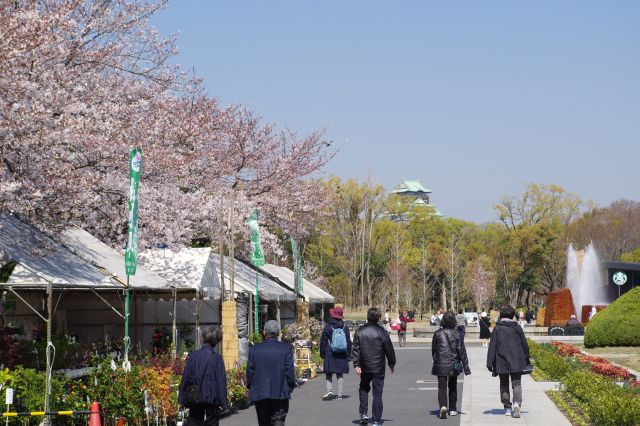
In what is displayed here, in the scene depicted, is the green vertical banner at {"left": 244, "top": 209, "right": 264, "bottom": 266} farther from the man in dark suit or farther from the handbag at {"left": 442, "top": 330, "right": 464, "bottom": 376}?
the man in dark suit

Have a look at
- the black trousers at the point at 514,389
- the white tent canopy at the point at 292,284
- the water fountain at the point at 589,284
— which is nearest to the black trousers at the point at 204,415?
the black trousers at the point at 514,389

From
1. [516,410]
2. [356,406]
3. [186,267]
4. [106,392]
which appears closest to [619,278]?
[186,267]

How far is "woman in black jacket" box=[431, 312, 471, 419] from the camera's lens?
1642 centimetres

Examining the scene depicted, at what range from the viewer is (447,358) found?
54.1 feet

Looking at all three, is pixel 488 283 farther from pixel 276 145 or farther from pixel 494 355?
pixel 494 355

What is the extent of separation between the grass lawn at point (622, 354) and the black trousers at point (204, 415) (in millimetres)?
18725

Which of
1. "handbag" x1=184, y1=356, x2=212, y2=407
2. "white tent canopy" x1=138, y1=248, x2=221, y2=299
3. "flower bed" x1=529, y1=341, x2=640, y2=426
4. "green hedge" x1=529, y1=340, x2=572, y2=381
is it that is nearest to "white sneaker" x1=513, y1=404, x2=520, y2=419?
"flower bed" x1=529, y1=341, x2=640, y2=426

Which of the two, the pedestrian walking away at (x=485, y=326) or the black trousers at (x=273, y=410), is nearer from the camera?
the black trousers at (x=273, y=410)

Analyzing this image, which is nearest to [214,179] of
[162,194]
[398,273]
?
[162,194]

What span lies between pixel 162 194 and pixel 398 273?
61.1 m

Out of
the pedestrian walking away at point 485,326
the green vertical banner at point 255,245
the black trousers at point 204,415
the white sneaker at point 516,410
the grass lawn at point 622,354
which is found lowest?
the white sneaker at point 516,410

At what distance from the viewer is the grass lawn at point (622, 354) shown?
29766mm

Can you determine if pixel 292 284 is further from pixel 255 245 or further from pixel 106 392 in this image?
pixel 106 392

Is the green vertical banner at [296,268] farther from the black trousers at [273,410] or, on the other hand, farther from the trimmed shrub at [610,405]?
the black trousers at [273,410]
